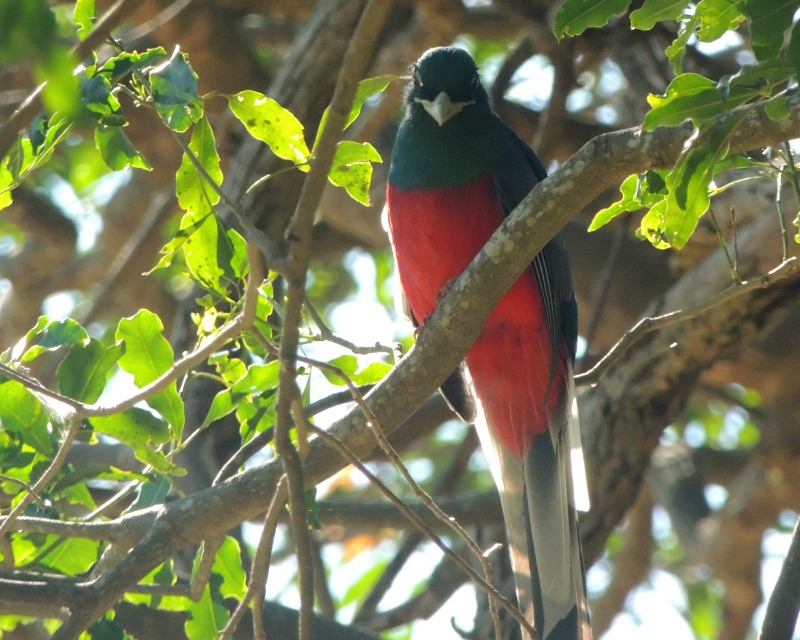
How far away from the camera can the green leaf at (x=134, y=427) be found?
2.97 metres

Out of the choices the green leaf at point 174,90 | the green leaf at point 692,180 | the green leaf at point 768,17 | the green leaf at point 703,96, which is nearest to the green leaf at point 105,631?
the green leaf at point 174,90

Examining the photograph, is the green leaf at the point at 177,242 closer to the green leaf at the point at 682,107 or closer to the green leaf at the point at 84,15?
the green leaf at the point at 84,15

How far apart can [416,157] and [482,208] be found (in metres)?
0.35

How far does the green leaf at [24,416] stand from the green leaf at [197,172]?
72cm

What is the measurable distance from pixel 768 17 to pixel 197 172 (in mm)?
1461

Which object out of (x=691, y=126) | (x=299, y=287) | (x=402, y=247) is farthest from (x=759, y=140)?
(x=402, y=247)

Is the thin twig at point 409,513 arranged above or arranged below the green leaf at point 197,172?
below

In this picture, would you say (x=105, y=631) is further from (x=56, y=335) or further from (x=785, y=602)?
(x=785, y=602)

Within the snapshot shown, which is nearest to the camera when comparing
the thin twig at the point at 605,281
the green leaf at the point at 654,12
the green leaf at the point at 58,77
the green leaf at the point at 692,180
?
the green leaf at the point at 58,77

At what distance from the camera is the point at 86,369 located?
3.04 m

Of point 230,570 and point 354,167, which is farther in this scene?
Result: point 230,570

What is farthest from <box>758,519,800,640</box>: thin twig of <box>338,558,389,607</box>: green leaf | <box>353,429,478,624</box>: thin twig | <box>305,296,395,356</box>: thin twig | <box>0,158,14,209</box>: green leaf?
<box>338,558,389,607</box>: green leaf

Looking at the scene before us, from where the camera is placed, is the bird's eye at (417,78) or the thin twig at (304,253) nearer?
the thin twig at (304,253)

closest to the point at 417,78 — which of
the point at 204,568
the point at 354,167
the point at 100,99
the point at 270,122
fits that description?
the point at 354,167
